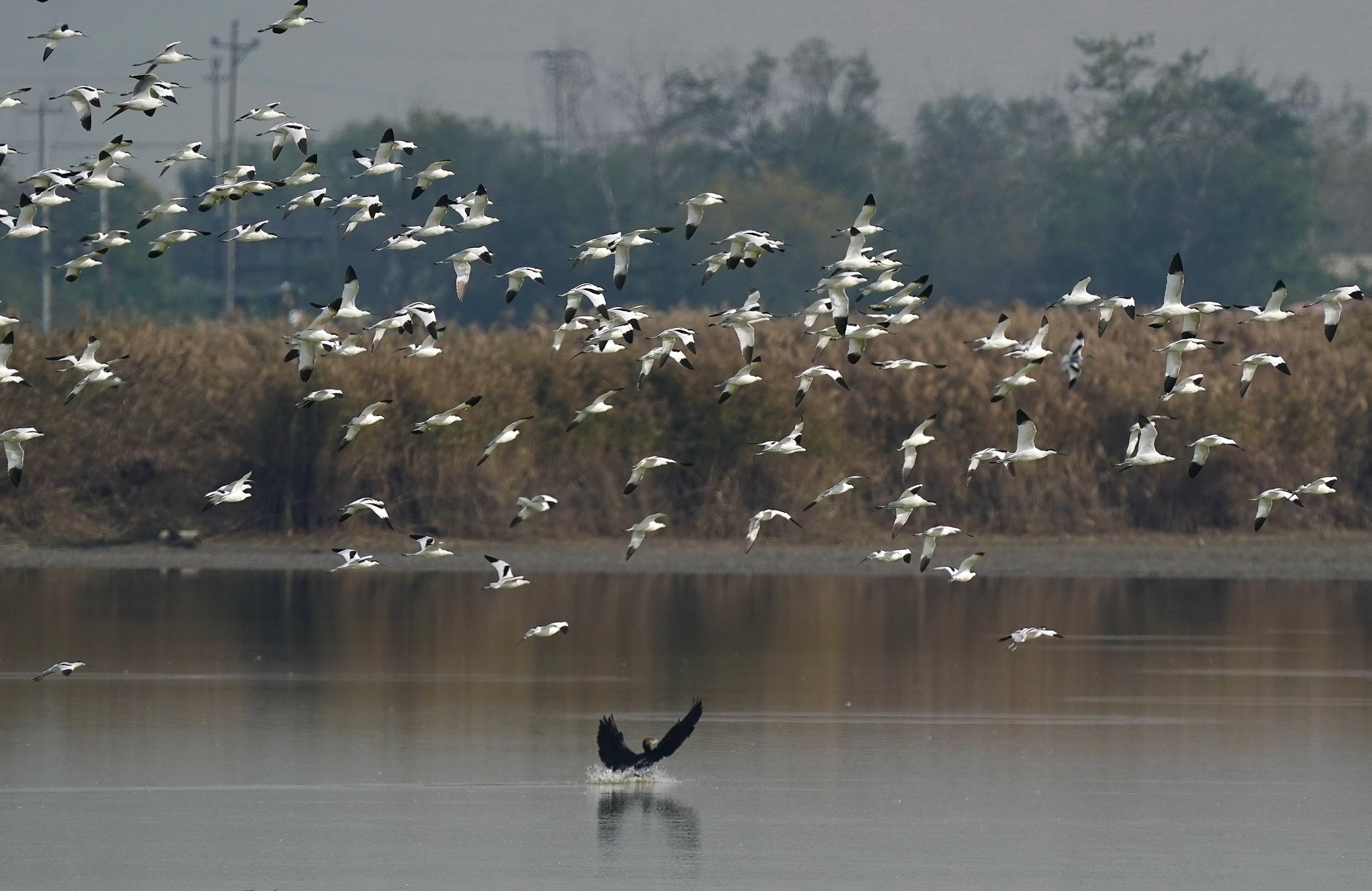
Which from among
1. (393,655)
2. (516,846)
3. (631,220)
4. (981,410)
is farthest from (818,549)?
(631,220)

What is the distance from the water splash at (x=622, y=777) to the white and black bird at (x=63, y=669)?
5.47m

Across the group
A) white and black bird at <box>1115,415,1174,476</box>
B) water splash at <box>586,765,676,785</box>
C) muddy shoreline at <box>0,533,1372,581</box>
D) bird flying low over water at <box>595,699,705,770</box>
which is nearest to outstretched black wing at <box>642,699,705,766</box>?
bird flying low over water at <box>595,699,705,770</box>

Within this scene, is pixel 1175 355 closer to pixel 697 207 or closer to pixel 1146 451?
pixel 1146 451

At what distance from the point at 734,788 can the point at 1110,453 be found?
19.7 metres

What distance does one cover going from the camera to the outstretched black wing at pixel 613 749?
19.6m

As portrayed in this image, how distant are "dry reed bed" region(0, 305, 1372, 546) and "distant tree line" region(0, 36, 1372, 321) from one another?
4011cm

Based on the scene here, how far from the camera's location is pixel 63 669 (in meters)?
23.5

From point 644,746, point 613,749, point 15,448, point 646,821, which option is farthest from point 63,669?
point 646,821

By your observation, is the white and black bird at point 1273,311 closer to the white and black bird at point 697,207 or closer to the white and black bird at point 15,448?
the white and black bird at point 697,207

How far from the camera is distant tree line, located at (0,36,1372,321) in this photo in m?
83.1

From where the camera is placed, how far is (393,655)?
2828 centimetres

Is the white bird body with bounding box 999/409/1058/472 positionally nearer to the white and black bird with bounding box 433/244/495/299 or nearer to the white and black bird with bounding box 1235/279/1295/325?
the white and black bird with bounding box 1235/279/1295/325

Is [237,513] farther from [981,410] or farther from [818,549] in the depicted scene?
[981,410]

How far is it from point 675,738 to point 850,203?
72383 mm
